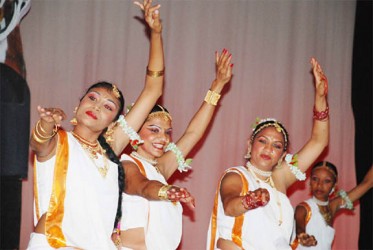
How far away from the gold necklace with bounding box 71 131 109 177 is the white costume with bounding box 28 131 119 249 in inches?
1.3

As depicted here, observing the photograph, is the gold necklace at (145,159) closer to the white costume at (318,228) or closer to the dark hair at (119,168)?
the dark hair at (119,168)

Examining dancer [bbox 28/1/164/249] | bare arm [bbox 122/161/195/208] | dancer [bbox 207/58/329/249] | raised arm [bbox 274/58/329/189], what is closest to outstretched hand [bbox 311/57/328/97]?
raised arm [bbox 274/58/329/189]

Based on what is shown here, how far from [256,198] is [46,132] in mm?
1248

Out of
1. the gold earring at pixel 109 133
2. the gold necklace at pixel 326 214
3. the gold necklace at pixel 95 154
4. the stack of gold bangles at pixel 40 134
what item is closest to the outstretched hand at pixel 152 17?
the gold earring at pixel 109 133

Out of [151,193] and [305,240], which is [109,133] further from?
[305,240]

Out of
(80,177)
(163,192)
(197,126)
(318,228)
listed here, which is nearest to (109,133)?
(80,177)

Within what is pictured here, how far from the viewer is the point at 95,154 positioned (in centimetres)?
358

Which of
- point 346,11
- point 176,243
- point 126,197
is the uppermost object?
point 346,11

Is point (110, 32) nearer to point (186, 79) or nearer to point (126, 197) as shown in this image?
point (186, 79)

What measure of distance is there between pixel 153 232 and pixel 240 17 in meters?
2.86

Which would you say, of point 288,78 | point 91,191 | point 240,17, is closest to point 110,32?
point 240,17

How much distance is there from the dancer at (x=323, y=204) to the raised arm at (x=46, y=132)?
9.07 ft

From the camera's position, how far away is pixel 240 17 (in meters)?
6.03

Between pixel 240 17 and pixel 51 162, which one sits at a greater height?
pixel 240 17
